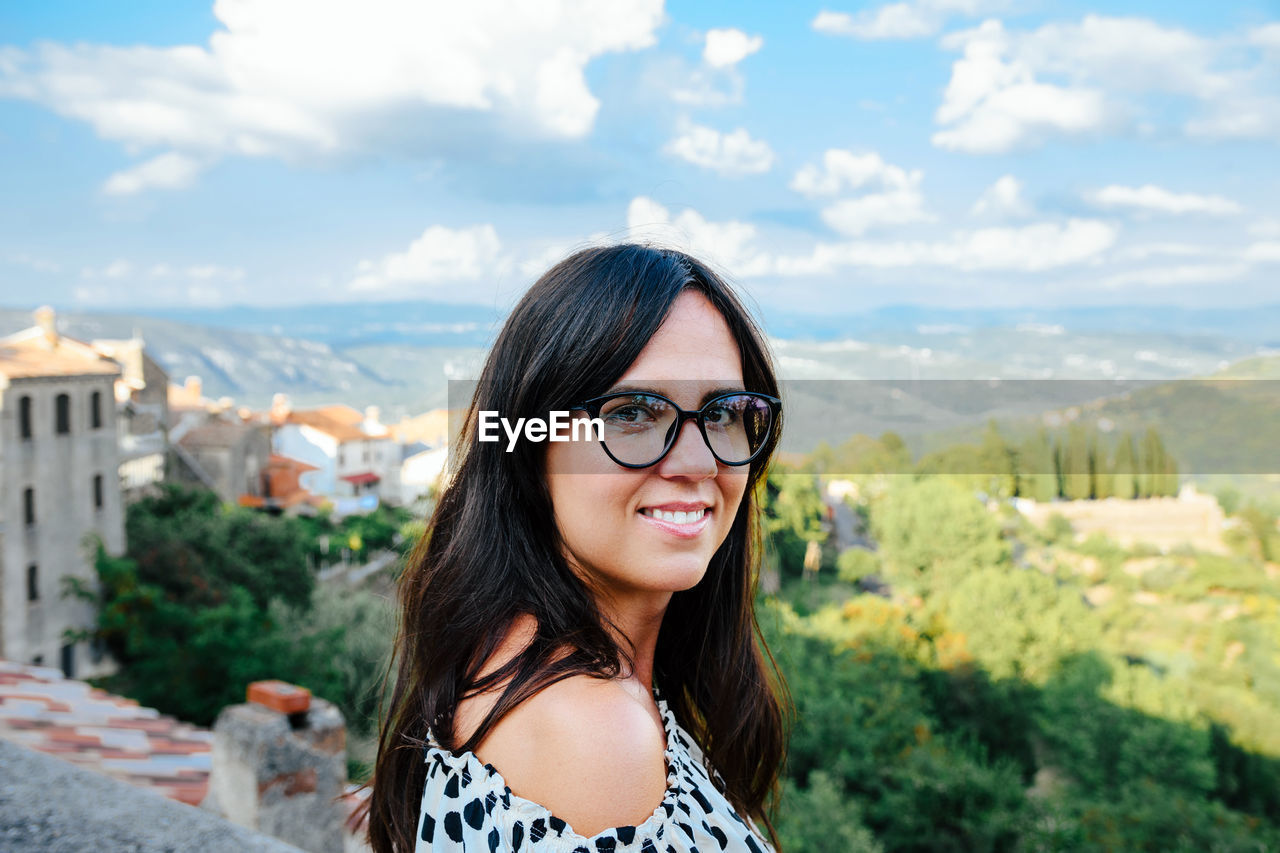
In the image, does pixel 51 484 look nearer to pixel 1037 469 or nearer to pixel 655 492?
pixel 655 492

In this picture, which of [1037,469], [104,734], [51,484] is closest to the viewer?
[104,734]

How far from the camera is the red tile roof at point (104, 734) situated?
327cm

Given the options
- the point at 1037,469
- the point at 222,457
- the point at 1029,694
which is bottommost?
the point at 1029,694

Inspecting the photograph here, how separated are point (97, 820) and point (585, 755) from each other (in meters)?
0.61

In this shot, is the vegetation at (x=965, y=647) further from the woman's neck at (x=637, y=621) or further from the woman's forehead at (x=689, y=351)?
the woman's forehead at (x=689, y=351)

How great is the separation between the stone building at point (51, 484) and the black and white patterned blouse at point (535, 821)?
552 inches

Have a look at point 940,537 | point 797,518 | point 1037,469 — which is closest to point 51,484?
point 797,518

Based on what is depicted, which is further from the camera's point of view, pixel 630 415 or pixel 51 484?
pixel 51 484

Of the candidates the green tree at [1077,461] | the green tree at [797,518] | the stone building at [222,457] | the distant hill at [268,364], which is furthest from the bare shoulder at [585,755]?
the distant hill at [268,364]

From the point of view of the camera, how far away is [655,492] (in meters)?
0.69

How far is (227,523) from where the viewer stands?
55.0 feet

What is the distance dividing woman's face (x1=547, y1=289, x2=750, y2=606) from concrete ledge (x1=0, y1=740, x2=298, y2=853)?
0.44 metres

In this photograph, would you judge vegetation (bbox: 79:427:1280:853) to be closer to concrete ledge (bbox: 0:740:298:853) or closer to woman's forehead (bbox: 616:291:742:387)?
concrete ledge (bbox: 0:740:298:853)

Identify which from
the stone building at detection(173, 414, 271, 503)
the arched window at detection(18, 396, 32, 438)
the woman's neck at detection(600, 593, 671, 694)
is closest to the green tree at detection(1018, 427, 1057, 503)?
the arched window at detection(18, 396, 32, 438)
